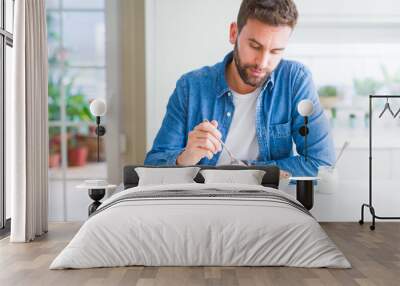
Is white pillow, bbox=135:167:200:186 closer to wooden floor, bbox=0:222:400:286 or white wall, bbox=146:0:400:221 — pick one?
white wall, bbox=146:0:400:221

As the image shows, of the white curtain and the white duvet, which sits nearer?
the white duvet

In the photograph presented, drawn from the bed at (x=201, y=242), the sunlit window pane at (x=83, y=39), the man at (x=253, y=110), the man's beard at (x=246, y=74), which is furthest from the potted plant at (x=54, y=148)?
the bed at (x=201, y=242)

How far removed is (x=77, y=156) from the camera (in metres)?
7.63

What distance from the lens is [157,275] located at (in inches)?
171

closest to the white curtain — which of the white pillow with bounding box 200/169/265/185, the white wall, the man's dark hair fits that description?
the white wall

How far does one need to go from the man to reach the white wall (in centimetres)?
14

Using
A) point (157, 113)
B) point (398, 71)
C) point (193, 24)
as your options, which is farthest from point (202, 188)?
point (398, 71)

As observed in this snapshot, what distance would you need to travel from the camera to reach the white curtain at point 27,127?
19.5 feet

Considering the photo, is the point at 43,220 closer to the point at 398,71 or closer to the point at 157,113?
the point at 157,113

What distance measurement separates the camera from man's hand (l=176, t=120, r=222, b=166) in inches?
275

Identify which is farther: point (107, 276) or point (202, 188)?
point (202, 188)

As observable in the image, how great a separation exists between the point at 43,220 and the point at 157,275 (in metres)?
2.50

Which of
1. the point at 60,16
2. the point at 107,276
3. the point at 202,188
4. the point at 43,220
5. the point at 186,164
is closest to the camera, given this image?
the point at 107,276

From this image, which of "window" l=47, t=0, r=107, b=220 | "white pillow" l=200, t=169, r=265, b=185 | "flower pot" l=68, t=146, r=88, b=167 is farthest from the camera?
"flower pot" l=68, t=146, r=88, b=167
